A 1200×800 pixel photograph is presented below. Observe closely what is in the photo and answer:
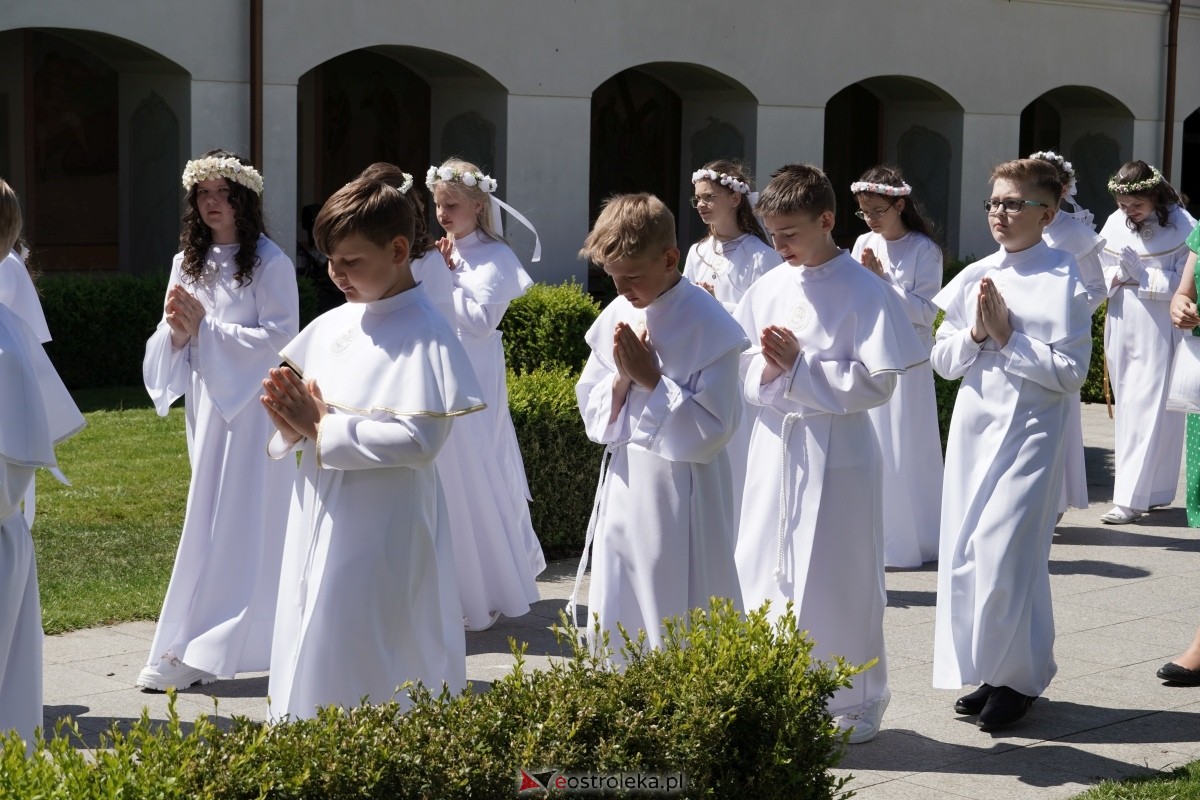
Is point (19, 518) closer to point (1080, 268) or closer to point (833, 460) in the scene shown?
point (833, 460)

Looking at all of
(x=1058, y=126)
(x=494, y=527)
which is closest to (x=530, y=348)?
(x=494, y=527)

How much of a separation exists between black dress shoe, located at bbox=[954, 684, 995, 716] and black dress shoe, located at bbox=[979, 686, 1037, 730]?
0.09m

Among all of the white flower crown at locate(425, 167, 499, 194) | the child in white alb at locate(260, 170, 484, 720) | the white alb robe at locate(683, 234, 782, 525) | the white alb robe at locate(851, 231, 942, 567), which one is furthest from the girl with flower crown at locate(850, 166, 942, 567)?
the child in white alb at locate(260, 170, 484, 720)

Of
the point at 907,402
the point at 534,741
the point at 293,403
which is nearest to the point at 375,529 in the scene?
the point at 293,403

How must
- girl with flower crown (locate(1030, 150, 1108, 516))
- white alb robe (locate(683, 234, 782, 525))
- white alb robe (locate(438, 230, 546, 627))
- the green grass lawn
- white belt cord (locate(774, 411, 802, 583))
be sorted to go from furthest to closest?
girl with flower crown (locate(1030, 150, 1108, 516)) < white alb robe (locate(683, 234, 782, 525)) < the green grass lawn < white alb robe (locate(438, 230, 546, 627)) < white belt cord (locate(774, 411, 802, 583))

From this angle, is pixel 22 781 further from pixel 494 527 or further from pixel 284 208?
pixel 284 208

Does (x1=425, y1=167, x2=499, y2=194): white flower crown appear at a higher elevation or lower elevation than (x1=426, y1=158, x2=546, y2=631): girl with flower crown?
higher

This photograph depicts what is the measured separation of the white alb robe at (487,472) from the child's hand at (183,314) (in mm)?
1421

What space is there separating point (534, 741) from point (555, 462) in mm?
5866

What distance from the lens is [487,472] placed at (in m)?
7.97

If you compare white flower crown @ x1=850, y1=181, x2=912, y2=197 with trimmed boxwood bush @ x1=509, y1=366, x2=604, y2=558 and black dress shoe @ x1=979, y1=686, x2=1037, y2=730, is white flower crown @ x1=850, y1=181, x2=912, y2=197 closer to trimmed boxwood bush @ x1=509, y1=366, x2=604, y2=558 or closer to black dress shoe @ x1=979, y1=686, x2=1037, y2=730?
trimmed boxwood bush @ x1=509, y1=366, x2=604, y2=558

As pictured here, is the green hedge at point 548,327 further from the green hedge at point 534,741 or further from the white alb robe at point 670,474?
the green hedge at point 534,741

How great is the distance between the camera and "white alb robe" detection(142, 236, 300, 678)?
6.68 meters

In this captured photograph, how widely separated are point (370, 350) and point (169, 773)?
5.65 ft
